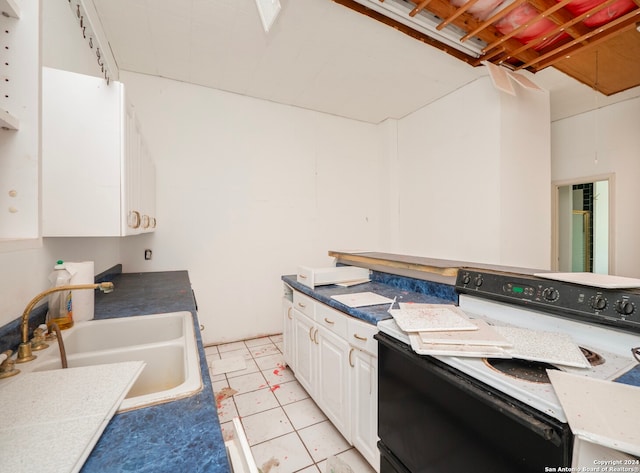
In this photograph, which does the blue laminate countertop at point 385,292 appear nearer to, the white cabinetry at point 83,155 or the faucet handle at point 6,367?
the white cabinetry at point 83,155

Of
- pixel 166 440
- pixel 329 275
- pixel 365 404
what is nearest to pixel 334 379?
pixel 365 404

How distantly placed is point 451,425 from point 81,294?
1.66m

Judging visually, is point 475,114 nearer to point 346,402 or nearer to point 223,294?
point 346,402

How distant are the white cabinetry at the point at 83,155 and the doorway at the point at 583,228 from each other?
18.7ft

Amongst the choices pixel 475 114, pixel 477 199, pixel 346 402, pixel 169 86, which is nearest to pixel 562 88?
pixel 475 114

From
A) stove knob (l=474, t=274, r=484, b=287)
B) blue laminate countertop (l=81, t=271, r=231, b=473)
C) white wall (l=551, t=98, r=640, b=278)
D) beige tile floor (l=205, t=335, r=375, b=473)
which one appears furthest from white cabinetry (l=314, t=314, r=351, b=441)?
white wall (l=551, t=98, r=640, b=278)

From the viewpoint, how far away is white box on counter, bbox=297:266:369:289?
205cm

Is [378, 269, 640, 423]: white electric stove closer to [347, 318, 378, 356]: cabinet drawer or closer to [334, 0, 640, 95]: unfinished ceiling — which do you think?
[347, 318, 378, 356]: cabinet drawer

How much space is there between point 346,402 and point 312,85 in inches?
123

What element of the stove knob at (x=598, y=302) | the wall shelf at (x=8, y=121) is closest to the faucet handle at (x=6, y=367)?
the wall shelf at (x=8, y=121)

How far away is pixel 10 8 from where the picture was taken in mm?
518

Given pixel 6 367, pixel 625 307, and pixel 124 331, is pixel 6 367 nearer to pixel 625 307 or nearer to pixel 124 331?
pixel 124 331

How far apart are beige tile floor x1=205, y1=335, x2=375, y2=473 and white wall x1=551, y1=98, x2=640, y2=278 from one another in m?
4.18

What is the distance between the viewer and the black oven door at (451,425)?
2.28 feet
